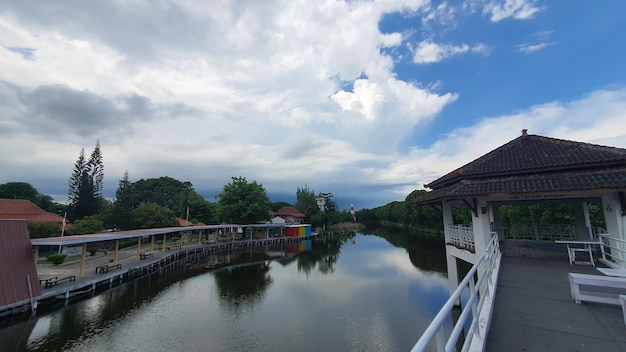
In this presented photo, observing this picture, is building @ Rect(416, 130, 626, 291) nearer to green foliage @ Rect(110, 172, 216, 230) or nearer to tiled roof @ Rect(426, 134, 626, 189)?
tiled roof @ Rect(426, 134, 626, 189)

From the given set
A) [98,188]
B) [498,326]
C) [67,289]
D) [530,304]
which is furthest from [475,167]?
[98,188]

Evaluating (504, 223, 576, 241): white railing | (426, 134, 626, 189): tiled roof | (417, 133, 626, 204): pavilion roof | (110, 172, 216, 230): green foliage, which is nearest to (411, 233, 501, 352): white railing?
(417, 133, 626, 204): pavilion roof

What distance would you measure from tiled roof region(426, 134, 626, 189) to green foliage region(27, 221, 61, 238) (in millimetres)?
32637

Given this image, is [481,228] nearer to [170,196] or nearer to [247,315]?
[247,315]

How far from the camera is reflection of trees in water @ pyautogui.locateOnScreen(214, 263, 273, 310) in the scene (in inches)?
551

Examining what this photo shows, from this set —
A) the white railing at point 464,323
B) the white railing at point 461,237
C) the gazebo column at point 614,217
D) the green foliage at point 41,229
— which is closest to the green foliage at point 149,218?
the green foliage at point 41,229

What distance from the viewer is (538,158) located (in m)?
8.80

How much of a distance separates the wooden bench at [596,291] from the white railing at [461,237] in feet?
15.3

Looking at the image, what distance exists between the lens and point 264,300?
13.8 meters

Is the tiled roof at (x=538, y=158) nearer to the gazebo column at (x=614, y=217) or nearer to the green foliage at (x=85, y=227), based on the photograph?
the gazebo column at (x=614, y=217)

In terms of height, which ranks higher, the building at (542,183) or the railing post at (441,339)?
the building at (542,183)

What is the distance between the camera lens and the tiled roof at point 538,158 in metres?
7.67

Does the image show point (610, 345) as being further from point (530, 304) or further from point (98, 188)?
point (98, 188)

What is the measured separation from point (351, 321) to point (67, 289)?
45.6ft
